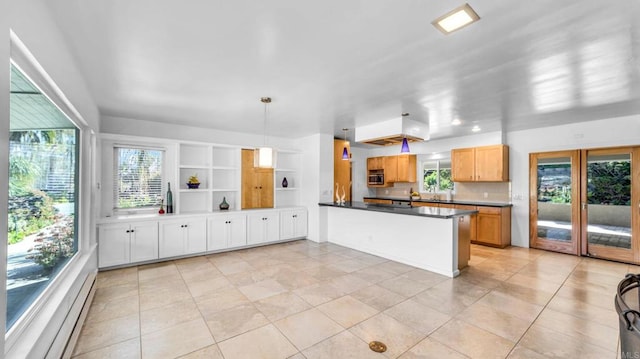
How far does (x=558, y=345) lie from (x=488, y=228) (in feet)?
12.5

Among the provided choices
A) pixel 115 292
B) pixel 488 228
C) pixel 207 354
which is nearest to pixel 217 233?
pixel 115 292

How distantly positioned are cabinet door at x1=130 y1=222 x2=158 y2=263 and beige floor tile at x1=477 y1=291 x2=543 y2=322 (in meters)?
4.91

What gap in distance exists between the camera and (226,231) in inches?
209

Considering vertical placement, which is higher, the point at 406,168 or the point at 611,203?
the point at 406,168

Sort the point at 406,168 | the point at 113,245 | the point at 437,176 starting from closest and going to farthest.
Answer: the point at 113,245
the point at 437,176
the point at 406,168

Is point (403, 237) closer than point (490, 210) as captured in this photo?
Yes

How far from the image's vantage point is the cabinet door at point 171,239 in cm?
464

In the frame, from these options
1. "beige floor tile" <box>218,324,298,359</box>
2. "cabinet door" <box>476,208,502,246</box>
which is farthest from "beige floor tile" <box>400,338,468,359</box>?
"cabinet door" <box>476,208,502,246</box>

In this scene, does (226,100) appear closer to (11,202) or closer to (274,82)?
(274,82)

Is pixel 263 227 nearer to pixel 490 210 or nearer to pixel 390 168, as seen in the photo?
pixel 390 168

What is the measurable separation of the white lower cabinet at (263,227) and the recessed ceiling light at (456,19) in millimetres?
4724

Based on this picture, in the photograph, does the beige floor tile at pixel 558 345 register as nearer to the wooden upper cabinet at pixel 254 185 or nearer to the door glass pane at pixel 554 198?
the door glass pane at pixel 554 198

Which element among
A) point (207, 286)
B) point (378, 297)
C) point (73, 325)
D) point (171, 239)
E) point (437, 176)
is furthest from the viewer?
point (437, 176)

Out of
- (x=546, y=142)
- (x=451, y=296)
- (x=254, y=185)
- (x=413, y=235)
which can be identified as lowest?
(x=451, y=296)
